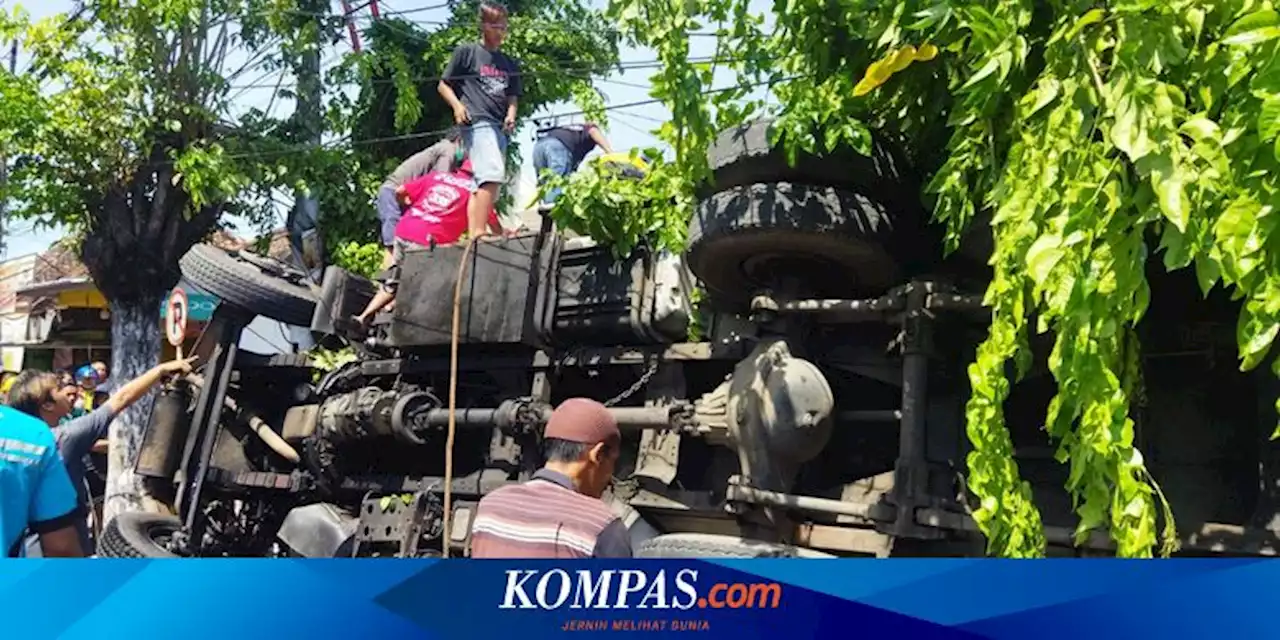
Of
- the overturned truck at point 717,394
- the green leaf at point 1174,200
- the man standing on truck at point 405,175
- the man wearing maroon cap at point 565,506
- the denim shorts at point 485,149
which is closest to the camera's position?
the green leaf at point 1174,200

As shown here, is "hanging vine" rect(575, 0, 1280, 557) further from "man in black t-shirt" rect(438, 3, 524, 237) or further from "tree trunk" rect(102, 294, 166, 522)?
"tree trunk" rect(102, 294, 166, 522)

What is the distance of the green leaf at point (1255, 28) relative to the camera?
2570 millimetres

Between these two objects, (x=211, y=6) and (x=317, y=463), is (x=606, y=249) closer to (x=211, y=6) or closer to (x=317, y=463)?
(x=317, y=463)

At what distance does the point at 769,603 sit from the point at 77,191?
13041 mm

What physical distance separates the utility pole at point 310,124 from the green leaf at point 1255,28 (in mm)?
12714

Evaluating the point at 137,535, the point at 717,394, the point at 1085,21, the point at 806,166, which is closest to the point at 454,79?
the point at 137,535

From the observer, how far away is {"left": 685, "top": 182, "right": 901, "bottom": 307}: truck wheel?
4543 millimetres

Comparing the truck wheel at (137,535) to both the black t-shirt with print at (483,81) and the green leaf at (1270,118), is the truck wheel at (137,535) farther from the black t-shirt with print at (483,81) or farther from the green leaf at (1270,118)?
the green leaf at (1270,118)

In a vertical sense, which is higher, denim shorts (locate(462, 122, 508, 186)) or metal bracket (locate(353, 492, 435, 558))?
denim shorts (locate(462, 122, 508, 186))

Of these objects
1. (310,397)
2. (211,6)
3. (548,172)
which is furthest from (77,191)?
(548,172)

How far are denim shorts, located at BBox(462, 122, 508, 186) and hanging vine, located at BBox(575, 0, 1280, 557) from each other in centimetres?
384

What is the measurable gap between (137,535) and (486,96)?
332 cm

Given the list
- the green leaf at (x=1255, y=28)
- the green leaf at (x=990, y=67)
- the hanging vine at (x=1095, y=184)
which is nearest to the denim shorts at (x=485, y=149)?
the hanging vine at (x=1095, y=184)

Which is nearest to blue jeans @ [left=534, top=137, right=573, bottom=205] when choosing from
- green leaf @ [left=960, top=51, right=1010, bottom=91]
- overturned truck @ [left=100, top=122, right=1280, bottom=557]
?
overturned truck @ [left=100, top=122, right=1280, bottom=557]
